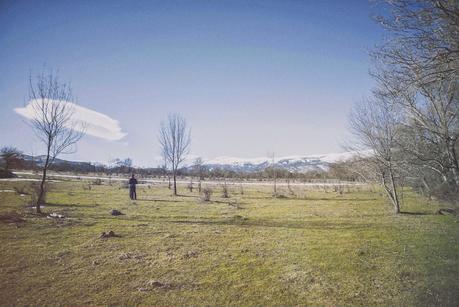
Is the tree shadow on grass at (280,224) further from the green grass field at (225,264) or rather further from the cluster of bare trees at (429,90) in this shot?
the cluster of bare trees at (429,90)

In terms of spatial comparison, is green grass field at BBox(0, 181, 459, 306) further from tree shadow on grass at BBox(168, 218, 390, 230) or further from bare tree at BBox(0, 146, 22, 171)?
bare tree at BBox(0, 146, 22, 171)

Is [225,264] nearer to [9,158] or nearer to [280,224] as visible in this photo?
[280,224]

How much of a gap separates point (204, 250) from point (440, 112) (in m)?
7.52

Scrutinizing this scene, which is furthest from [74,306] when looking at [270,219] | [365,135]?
[365,135]

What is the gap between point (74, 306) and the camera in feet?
12.7

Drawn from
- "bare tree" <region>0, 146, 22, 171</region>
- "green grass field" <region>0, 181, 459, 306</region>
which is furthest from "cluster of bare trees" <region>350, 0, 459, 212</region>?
"bare tree" <region>0, 146, 22, 171</region>

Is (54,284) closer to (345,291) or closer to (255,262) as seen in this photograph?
(255,262)

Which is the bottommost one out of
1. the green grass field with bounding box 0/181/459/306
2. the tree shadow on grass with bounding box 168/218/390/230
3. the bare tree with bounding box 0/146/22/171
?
the tree shadow on grass with bounding box 168/218/390/230

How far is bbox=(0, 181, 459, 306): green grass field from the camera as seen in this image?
4207 millimetres

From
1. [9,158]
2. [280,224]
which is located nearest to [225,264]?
[280,224]

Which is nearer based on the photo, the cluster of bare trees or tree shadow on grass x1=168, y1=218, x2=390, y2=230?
the cluster of bare trees

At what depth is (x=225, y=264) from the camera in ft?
18.9

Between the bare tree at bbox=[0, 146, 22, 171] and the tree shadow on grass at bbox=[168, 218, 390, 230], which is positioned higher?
the bare tree at bbox=[0, 146, 22, 171]

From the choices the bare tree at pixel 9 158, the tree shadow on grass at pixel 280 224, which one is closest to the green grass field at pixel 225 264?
the tree shadow on grass at pixel 280 224
